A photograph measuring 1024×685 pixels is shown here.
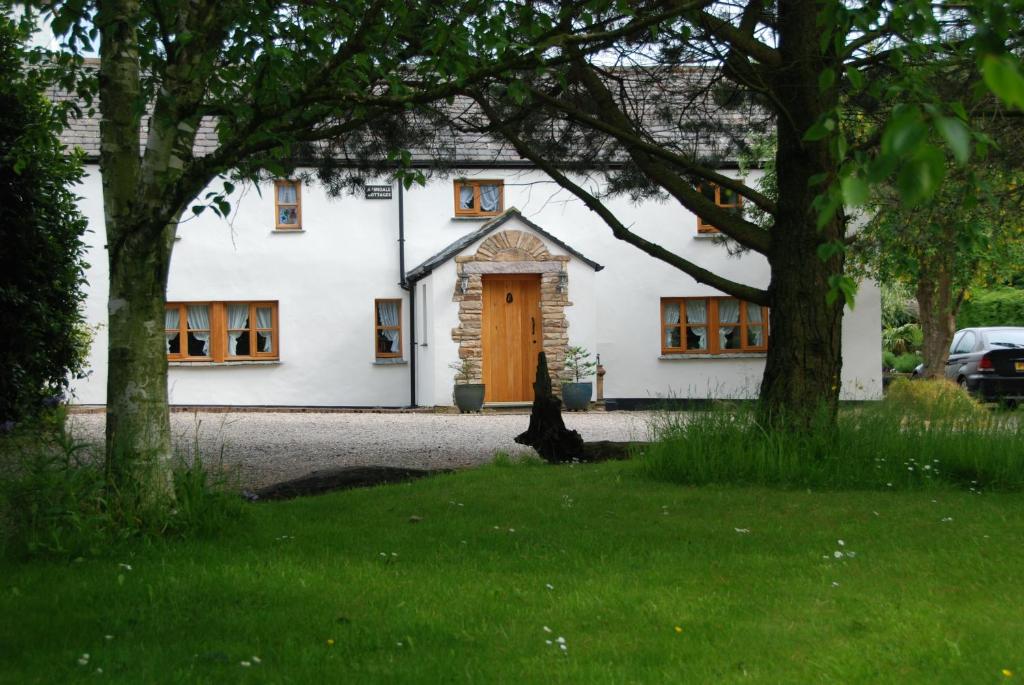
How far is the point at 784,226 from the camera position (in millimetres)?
9000

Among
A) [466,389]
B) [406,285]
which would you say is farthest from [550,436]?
[406,285]

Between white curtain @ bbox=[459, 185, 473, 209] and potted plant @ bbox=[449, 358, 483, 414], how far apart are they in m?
3.97

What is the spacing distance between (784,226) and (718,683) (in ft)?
19.2

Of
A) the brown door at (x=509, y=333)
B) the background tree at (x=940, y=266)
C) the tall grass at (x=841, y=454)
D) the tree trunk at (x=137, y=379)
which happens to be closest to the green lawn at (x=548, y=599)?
the tree trunk at (x=137, y=379)

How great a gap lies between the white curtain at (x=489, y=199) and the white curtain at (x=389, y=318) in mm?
2871

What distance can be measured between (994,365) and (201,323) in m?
15.9

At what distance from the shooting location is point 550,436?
35.8 ft

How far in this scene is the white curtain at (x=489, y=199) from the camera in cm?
2300

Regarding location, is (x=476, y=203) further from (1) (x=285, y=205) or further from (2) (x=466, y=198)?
(1) (x=285, y=205)

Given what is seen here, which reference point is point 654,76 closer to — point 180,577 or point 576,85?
point 576,85

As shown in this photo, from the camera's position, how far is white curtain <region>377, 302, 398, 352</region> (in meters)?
22.9

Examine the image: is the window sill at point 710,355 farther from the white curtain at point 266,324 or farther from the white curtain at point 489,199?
the white curtain at point 266,324

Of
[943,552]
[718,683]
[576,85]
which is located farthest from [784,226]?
[718,683]

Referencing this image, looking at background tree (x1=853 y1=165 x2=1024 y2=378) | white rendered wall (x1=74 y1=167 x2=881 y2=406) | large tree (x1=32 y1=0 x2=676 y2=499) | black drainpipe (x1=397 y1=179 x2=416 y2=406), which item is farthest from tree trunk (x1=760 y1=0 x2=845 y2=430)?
black drainpipe (x1=397 y1=179 x2=416 y2=406)
